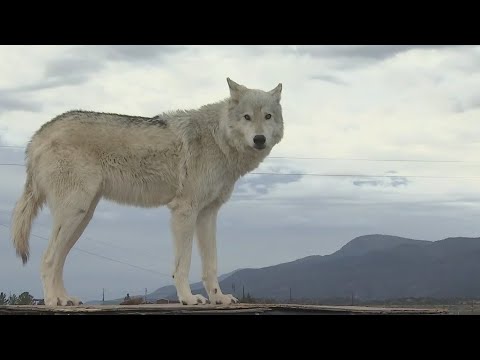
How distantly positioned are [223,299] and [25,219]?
10.7ft

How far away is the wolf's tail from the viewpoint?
9937mm

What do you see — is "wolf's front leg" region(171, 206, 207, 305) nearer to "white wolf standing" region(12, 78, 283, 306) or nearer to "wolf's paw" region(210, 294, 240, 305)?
"white wolf standing" region(12, 78, 283, 306)

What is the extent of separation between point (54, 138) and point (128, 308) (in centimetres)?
288

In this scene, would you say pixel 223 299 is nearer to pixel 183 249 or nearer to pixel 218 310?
pixel 183 249

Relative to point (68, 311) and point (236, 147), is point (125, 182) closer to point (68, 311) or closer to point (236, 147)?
point (236, 147)

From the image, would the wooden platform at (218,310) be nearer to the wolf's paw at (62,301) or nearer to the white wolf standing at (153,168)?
the wolf's paw at (62,301)

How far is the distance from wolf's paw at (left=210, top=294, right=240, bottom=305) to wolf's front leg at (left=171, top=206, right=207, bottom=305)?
0.29 metres

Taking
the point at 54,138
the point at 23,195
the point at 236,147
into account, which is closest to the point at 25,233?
the point at 23,195

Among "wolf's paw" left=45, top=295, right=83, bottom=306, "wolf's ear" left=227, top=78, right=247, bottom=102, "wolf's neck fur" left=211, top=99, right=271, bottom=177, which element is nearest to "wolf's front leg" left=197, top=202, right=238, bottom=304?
"wolf's neck fur" left=211, top=99, right=271, bottom=177

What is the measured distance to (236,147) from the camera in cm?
964

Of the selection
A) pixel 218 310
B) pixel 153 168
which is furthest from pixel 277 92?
pixel 218 310

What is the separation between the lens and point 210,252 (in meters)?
9.66

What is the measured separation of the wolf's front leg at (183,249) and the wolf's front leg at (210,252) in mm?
375

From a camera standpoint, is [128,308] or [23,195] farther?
[23,195]
